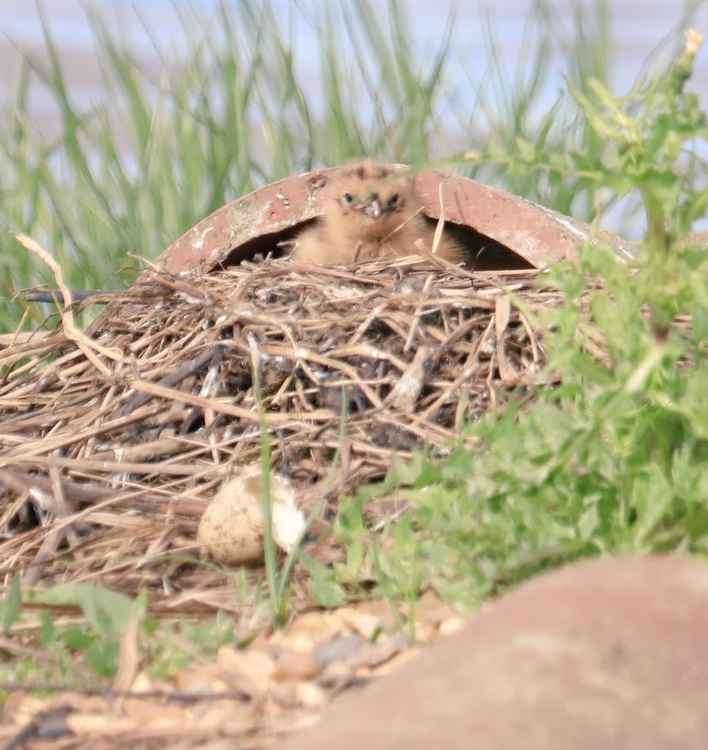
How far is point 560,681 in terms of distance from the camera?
1531 millimetres

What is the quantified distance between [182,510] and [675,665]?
172 cm

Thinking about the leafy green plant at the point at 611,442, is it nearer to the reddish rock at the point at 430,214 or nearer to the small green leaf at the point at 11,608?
the small green leaf at the point at 11,608

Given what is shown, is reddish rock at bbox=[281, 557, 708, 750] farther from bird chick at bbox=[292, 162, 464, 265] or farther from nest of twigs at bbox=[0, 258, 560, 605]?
bird chick at bbox=[292, 162, 464, 265]

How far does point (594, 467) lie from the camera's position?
2.38 m

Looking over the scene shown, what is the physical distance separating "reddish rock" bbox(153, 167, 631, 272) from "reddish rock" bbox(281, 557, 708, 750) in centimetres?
240

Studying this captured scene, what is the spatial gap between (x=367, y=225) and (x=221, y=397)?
1.73 meters

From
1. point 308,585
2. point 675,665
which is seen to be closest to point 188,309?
point 308,585

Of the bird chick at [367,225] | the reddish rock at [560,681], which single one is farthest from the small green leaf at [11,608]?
the bird chick at [367,225]

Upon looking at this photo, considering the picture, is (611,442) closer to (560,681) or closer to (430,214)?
(560,681)

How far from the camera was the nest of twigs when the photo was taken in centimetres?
314

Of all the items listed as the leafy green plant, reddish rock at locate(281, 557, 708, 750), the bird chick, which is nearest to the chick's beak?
the bird chick

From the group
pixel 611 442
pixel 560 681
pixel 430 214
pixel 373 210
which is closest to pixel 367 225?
pixel 373 210

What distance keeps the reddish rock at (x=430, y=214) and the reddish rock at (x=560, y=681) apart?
2.40m

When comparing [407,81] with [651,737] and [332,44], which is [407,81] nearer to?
[332,44]
